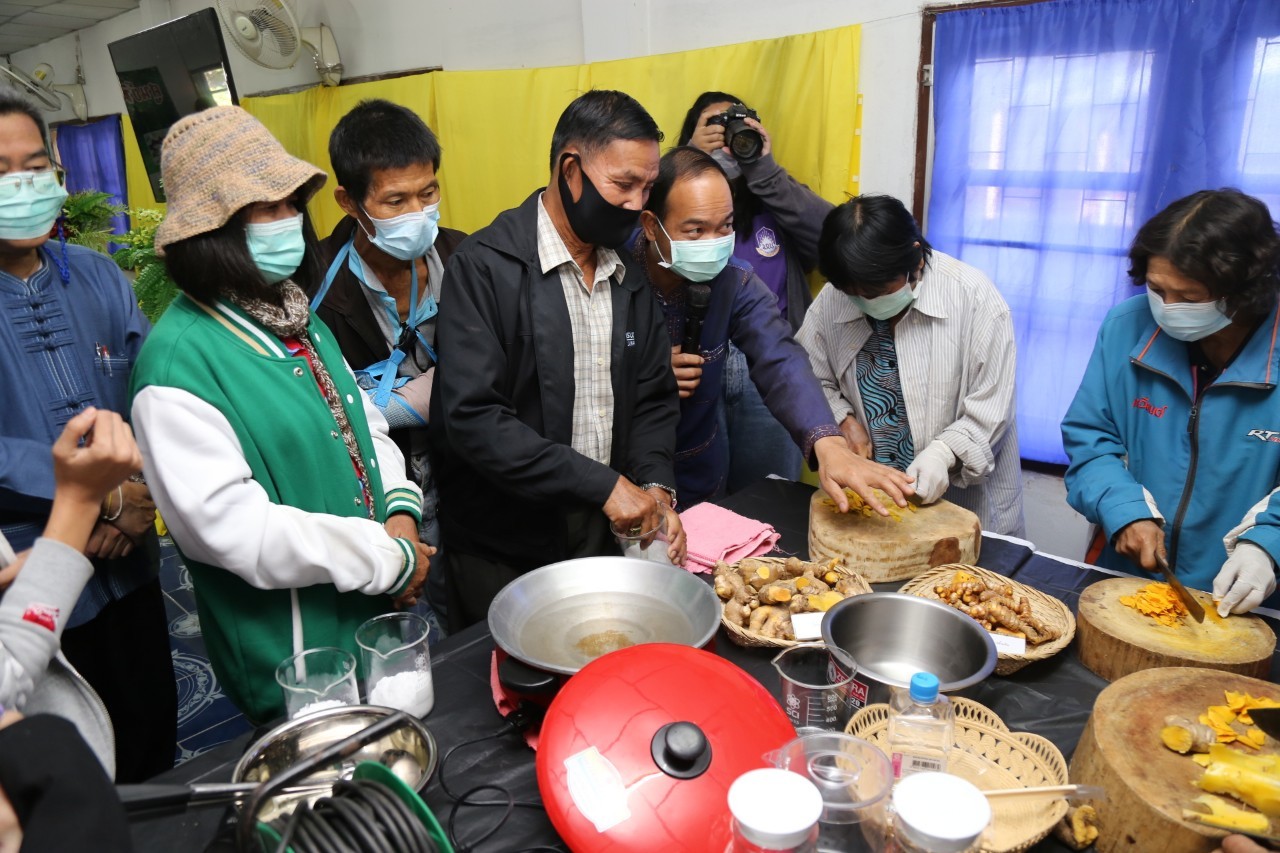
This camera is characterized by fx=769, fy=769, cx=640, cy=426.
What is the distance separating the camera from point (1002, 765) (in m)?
1.13

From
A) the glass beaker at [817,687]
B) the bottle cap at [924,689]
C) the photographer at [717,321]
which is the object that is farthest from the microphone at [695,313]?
the bottle cap at [924,689]

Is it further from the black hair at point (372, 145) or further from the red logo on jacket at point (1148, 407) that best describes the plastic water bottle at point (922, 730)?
the black hair at point (372, 145)

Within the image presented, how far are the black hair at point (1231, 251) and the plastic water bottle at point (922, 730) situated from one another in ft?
3.73

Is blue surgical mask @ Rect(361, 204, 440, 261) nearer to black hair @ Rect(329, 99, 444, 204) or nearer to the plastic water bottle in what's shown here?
black hair @ Rect(329, 99, 444, 204)

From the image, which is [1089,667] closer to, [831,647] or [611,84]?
[831,647]

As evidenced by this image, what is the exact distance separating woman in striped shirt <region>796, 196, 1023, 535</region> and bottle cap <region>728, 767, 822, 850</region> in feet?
4.06

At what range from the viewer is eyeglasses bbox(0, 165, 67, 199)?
1565 mm

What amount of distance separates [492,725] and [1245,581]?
138 cm

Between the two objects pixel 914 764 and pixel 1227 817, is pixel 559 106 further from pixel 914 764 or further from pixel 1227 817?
pixel 1227 817

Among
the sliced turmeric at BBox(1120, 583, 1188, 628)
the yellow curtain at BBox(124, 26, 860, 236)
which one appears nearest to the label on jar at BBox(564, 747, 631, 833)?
the sliced turmeric at BBox(1120, 583, 1188, 628)

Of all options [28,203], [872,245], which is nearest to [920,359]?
[872,245]

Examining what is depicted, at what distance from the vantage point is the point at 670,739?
2.99 ft

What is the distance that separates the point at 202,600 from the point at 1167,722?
5.42 feet

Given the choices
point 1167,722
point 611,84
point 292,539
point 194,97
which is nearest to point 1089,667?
point 1167,722
